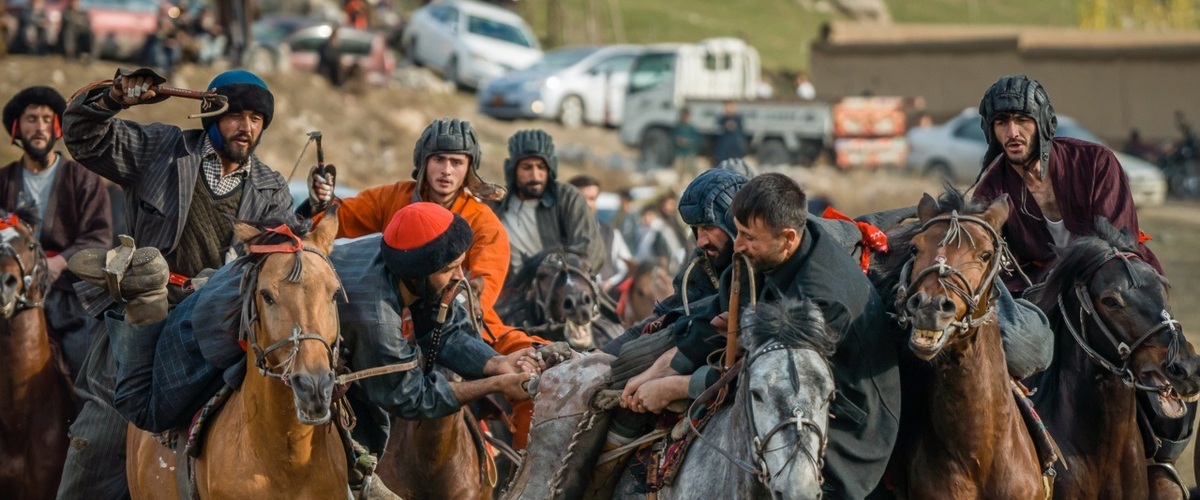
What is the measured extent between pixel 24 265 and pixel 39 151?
3.40ft

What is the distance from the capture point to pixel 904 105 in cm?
3152

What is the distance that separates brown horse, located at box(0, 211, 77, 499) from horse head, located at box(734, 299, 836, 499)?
4583mm

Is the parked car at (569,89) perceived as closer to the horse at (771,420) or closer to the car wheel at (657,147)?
Result: the car wheel at (657,147)

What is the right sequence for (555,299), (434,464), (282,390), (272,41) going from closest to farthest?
(282,390) < (434,464) < (555,299) < (272,41)

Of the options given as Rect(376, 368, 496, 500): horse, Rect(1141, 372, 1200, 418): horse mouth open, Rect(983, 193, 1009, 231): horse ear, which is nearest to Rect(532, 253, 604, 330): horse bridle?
Rect(376, 368, 496, 500): horse

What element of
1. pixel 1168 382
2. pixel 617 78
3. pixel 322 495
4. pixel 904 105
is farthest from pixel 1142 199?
pixel 322 495

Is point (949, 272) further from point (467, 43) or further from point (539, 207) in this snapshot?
point (467, 43)

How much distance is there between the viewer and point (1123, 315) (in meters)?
6.38

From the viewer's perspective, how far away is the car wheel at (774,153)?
1137 inches

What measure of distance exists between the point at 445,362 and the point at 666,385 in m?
1.25

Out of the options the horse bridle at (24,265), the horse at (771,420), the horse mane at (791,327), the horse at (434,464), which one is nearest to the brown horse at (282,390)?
the horse at (434,464)

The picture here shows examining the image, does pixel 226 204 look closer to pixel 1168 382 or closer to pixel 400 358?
pixel 400 358

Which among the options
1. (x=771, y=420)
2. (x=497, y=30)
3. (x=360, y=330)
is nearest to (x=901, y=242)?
(x=771, y=420)

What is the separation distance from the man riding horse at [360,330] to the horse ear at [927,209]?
1.70 metres
